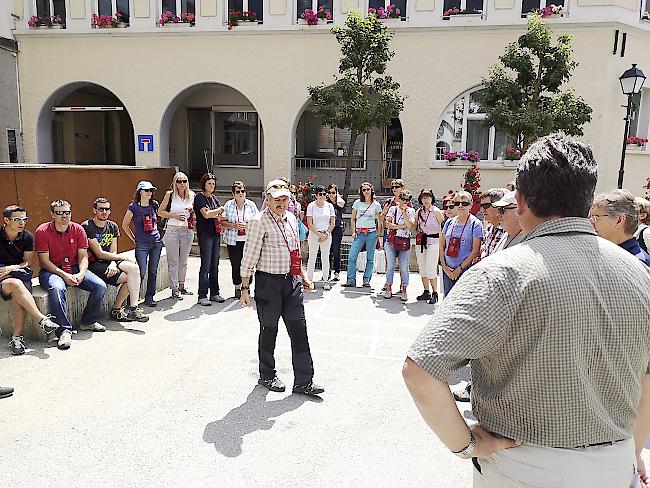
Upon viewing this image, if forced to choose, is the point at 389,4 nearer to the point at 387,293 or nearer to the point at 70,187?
the point at 387,293

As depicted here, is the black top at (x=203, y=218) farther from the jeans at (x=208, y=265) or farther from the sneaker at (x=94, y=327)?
the sneaker at (x=94, y=327)

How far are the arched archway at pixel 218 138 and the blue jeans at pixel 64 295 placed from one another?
37.9ft

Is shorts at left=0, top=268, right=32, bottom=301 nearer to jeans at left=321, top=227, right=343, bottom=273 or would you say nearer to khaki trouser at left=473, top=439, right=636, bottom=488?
jeans at left=321, top=227, right=343, bottom=273

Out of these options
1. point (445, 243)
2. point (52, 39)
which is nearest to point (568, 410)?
point (445, 243)

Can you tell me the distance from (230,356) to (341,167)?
11.9m

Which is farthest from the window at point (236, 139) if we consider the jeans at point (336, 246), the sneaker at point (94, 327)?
the sneaker at point (94, 327)


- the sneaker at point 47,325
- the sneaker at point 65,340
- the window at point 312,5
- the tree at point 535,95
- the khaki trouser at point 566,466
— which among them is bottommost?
the sneaker at point 65,340

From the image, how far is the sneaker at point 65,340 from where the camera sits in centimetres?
537

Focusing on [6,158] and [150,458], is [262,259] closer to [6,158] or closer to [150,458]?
[150,458]

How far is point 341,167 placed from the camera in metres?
16.5

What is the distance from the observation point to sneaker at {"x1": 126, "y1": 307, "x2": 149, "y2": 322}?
6.47 meters

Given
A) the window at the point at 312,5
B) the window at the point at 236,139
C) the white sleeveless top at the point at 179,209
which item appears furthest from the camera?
the window at the point at 236,139

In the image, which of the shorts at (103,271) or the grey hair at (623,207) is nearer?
the grey hair at (623,207)

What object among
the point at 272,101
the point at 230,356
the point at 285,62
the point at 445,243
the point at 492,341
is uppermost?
the point at 285,62
